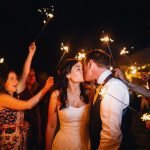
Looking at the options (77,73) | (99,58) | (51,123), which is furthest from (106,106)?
(51,123)

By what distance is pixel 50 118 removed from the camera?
15.8 ft

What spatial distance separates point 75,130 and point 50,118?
1.58 ft

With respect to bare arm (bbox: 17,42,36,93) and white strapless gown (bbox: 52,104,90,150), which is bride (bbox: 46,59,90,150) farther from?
bare arm (bbox: 17,42,36,93)

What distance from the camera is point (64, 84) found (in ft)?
16.6

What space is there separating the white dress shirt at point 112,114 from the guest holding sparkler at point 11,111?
1.61 m

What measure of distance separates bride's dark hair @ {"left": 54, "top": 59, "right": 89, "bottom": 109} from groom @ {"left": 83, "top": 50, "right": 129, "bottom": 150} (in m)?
1.14

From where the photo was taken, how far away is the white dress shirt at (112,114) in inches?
126

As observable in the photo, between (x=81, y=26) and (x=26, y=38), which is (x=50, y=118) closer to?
(x=26, y=38)

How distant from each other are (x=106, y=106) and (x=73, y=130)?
1658 millimetres

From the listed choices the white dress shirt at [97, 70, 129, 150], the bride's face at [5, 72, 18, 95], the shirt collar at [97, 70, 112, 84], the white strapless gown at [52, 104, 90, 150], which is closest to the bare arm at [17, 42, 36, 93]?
the bride's face at [5, 72, 18, 95]

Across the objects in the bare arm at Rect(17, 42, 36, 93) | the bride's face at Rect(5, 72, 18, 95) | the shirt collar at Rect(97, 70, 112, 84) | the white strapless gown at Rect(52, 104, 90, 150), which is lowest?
the white strapless gown at Rect(52, 104, 90, 150)

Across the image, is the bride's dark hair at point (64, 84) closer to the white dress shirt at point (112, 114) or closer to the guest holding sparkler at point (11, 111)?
the guest holding sparkler at point (11, 111)

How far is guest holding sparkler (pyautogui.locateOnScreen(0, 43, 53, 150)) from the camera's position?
4.71 metres

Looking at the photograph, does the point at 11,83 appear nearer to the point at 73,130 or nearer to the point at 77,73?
the point at 77,73
